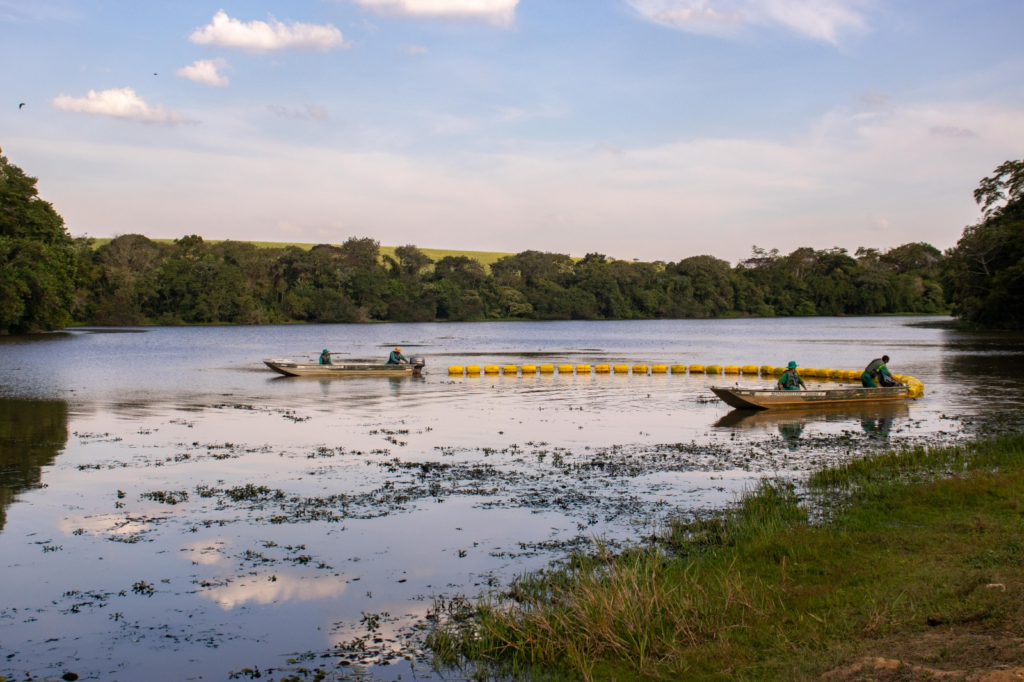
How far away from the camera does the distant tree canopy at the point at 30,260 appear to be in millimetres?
76312

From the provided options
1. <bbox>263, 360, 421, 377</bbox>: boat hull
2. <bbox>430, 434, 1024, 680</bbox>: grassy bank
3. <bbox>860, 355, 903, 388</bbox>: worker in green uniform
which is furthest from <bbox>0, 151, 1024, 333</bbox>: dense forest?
<bbox>430, 434, 1024, 680</bbox>: grassy bank

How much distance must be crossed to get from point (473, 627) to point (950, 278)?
3790 inches

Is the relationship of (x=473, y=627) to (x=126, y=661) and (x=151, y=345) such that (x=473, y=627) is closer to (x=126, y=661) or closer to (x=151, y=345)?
(x=126, y=661)

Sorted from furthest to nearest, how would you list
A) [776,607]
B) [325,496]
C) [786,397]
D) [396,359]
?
1. [396,359]
2. [786,397]
3. [325,496]
4. [776,607]

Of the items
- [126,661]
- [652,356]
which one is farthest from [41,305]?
[126,661]

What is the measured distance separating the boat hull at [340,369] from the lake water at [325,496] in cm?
654

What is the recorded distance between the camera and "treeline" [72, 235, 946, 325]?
429 feet

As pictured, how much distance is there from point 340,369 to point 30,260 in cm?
5125

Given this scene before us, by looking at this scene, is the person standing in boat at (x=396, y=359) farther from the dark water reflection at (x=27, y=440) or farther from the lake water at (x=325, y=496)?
the dark water reflection at (x=27, y=440)

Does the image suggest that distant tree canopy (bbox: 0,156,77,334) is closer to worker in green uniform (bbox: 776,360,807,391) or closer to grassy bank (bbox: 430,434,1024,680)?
worker in green uniform (bbox: 776,360,807,391)

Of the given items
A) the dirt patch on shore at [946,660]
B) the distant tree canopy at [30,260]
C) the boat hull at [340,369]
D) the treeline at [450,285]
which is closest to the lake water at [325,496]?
the dirt patch on shore at [946,660]

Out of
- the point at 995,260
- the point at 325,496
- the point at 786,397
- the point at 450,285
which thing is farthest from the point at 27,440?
the point at 450,285

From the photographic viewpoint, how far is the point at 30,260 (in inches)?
3110

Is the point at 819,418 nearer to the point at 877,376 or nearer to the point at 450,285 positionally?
the point at 877,376
